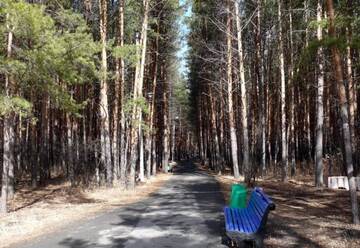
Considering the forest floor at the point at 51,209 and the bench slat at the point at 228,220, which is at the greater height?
the bench slat at the point at 228,220

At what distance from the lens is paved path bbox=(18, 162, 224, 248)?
902 centimetres

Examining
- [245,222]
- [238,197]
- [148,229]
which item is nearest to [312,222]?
[238,197]

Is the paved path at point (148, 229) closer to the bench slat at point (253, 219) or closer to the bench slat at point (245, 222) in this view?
the bench slat at point (245, 222)

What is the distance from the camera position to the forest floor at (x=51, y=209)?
1122cm

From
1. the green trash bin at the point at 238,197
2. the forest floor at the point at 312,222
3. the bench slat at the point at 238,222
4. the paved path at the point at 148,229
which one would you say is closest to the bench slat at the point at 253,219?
the bench slat at the point at 238,222

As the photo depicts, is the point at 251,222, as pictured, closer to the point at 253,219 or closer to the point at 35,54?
the point at 253,219

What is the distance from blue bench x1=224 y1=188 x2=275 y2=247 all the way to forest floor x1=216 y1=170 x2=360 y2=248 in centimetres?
55

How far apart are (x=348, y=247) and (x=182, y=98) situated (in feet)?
213

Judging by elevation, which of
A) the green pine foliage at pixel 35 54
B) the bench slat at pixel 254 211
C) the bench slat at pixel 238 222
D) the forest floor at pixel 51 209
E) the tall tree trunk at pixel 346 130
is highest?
the green pine foliage at pixel 35 54

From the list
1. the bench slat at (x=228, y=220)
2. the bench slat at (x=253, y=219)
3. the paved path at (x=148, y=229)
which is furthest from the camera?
the paved path at (x=148, y=229)

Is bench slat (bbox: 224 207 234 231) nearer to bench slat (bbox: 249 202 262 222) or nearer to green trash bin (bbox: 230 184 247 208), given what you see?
bench slat (bbox: 249 202 262 222)

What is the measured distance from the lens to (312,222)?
35.2 feet

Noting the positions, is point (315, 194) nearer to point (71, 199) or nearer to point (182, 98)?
point (71, 199)

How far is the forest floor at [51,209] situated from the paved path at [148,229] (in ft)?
2.54
